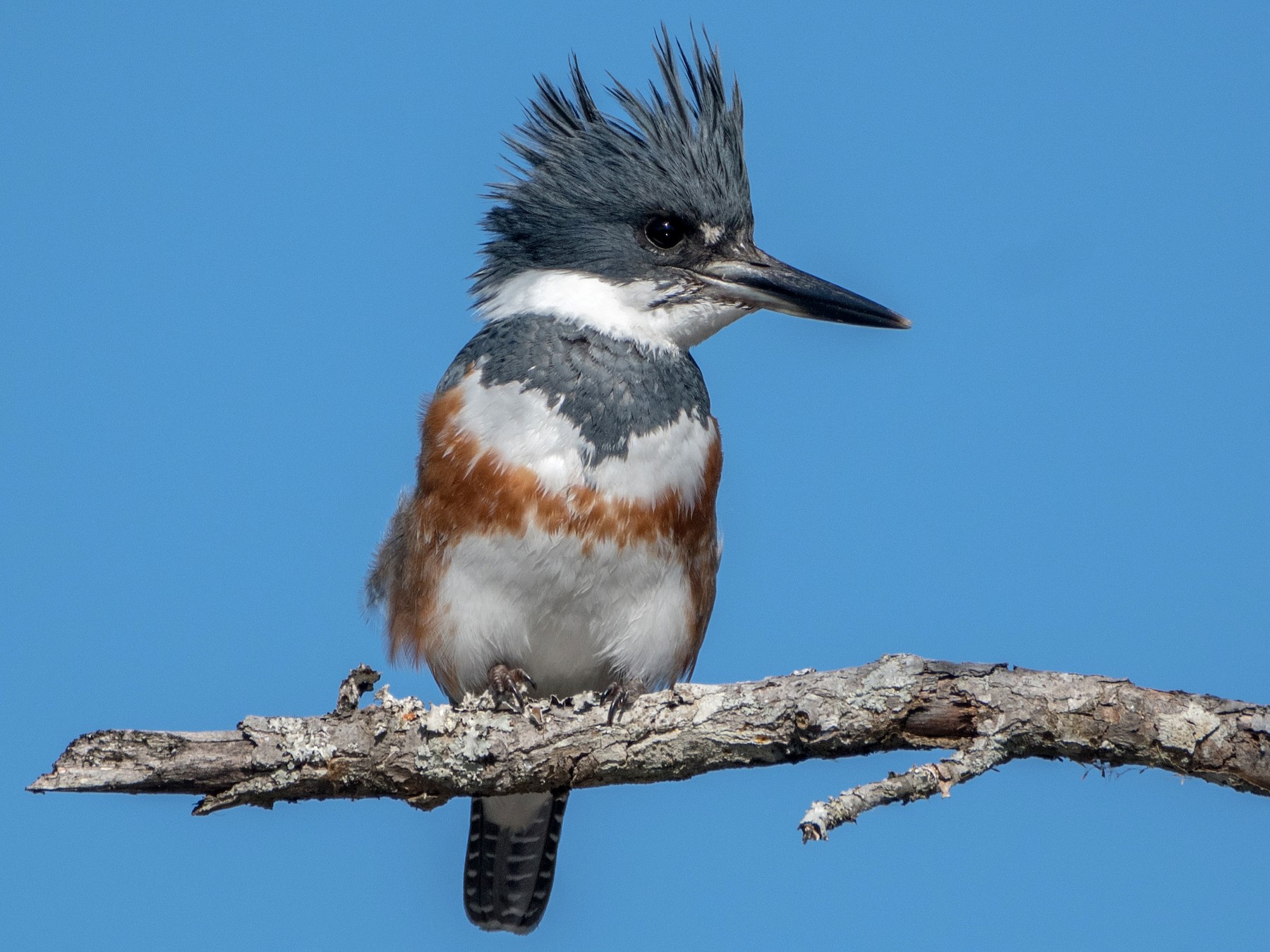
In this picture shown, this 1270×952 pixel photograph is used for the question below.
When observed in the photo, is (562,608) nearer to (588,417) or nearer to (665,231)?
(588,417)

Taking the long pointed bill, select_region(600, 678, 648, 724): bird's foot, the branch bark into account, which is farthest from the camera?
the long pointed bill

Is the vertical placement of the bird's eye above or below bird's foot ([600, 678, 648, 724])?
above

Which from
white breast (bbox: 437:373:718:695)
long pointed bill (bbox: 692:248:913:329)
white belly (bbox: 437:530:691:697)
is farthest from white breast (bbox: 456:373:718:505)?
long pointed bill (bbox: 692:248:913:329)

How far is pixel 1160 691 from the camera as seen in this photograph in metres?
2.86

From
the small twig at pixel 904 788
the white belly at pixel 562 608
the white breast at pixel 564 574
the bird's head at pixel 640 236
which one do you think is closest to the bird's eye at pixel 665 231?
the bird's head at pixel 640 236

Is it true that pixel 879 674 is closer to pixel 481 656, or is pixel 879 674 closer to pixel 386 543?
pixel 481 656

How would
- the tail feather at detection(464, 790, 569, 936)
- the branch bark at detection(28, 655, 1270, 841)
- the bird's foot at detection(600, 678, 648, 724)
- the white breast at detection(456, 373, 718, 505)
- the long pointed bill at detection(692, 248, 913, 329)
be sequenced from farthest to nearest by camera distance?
the tail feather at detection(464, 790, 569, 936) < the long pointed bill at detection(692, 248, 913, 329) < the white breast at detection(456, 373, 718, 505) < the bird's foot at detection(600, 678, 648, 724) < the branch bark at detection(28, 655, 1270, 841)

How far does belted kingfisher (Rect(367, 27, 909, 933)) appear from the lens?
3404mm

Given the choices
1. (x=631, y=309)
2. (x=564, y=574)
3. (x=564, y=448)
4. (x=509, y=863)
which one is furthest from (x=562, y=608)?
(x=509, y=863)

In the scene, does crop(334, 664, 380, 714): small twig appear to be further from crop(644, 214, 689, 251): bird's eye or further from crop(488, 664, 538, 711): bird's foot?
crop(644, 214, 689, 251): bird's eye

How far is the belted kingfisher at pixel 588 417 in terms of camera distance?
11.2 ft

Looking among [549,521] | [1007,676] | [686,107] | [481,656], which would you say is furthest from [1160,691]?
[686,107]

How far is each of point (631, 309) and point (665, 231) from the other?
26cm

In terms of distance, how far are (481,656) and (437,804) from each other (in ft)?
1.75
